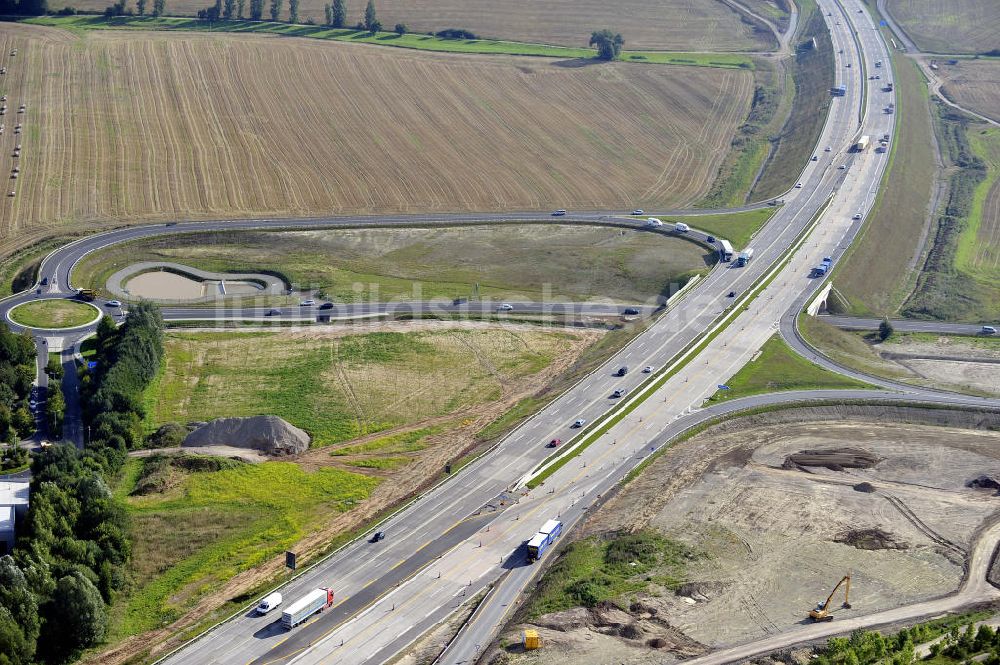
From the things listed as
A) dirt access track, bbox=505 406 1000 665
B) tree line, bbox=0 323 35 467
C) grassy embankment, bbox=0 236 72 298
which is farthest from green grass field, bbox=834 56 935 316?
grassy embankment, bbox=0 236 72 298

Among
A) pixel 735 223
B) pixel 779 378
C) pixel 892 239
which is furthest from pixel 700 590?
pixel 892 239

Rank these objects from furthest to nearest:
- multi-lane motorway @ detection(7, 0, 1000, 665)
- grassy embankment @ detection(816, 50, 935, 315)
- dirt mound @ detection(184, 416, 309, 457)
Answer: grassy embankment @ detection(816, 50, 935, 315), dirt mound @ detection(184, 416, 309, 457), multi-lane motorway @ detection(7, 0, 1000, 665)

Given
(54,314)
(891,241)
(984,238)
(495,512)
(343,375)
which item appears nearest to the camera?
(495,512)

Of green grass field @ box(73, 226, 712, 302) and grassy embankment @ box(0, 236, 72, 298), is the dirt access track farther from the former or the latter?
grassy embankment @ box(0, 236, 72, 298)

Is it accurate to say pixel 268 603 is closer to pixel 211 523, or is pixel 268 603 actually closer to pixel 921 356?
pixel 211 523

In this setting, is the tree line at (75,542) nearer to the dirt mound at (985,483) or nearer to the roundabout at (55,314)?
the roundabout at (55,314)

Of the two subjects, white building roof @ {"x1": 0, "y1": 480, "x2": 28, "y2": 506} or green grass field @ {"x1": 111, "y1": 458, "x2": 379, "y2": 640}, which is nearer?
green grass field @ {"x1": 111, "y1": 458, "x2": 379, "y2": 640}

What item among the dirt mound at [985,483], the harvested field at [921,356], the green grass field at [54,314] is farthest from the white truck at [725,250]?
the green grass field at [54,314]
